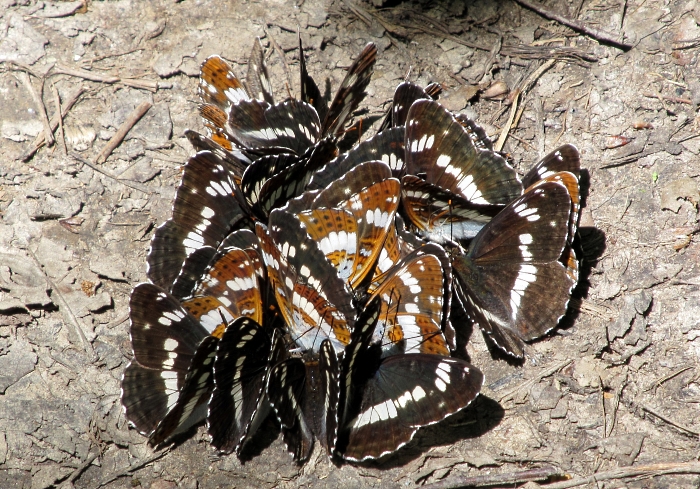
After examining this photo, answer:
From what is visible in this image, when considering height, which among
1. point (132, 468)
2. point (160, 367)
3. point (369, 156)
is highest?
point (369, 156)

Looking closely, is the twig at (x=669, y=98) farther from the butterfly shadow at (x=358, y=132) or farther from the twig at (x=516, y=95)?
the butterfly shadow at (x=358, y=132)

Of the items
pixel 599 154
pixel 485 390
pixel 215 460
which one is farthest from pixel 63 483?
pixel 599 154

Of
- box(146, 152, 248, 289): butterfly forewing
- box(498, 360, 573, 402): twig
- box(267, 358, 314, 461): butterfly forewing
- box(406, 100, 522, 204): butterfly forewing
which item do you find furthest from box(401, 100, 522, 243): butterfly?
box(267, 358, 314, 461): butterfly forewing

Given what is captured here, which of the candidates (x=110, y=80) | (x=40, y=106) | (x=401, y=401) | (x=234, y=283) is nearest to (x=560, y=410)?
(x=401, y=401)

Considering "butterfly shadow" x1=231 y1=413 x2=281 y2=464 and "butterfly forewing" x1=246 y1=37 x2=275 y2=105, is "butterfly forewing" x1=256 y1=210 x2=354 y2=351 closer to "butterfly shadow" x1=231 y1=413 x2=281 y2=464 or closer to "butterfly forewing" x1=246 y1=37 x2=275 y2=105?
"butterfly shadow" x1=231 y1=413 x2=281 y2=464

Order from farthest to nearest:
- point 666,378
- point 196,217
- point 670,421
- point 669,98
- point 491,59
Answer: point 491,59 → point 669,98 → point 196,217 → point 666,378 → point 670,421

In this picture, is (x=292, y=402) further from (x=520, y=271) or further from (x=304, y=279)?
(x=520, y=271)
